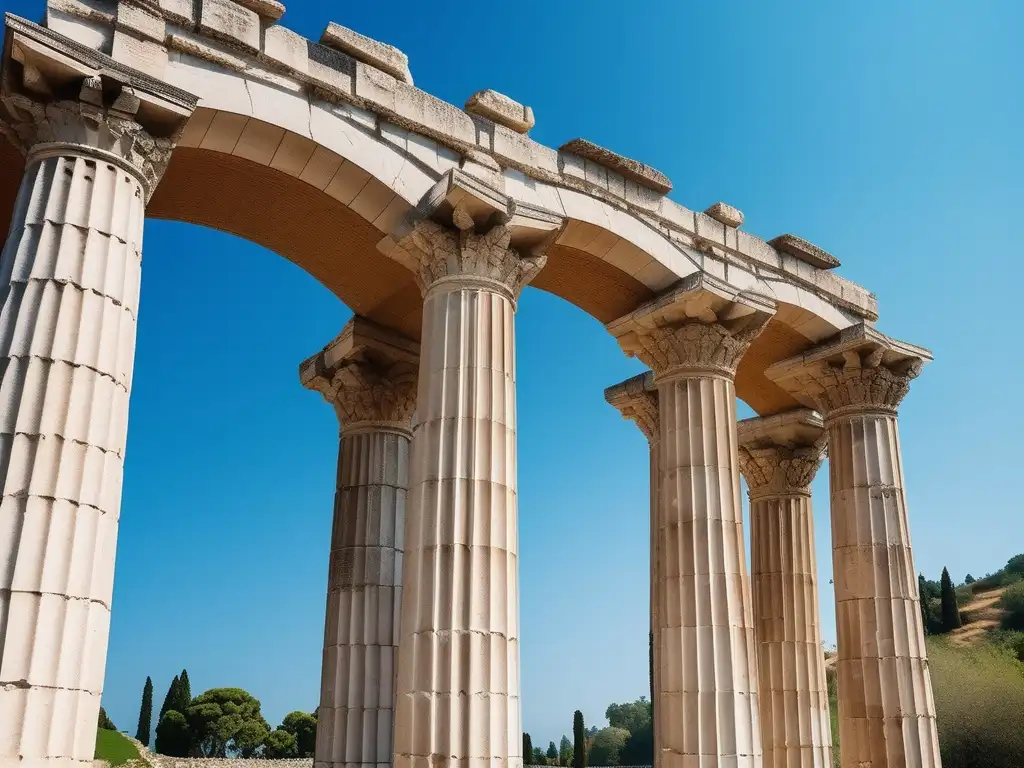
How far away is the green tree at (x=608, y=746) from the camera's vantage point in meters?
104

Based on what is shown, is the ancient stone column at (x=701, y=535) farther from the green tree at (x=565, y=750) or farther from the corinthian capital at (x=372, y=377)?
the green tree at (x=565, y=750)

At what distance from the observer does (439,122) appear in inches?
865

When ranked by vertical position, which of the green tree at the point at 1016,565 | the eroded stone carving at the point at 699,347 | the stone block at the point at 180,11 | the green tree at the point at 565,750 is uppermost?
the green tree at the point at 1016,565

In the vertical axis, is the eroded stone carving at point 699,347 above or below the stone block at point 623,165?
below

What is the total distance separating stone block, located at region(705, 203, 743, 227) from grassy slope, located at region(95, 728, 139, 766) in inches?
2086

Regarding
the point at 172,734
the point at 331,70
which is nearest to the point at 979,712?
the point at 331,70

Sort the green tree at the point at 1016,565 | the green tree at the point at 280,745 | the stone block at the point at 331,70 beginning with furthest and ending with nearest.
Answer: the green tree at the point at 1016,565 → the green tree at the point at 280,745 → the stone block at the point at 331,70

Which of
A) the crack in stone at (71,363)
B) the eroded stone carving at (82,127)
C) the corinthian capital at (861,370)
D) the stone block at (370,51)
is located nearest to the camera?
the crack in stone at (71,363)

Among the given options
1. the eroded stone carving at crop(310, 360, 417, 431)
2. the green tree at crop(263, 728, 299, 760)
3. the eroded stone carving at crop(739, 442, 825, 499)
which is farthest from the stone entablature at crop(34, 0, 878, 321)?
the green tree at crop(263, 728, 299, 760)

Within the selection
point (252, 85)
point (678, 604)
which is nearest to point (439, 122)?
point (252, 85)

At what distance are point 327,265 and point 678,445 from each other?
9.80 metres

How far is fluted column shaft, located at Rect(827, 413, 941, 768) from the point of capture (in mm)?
25703

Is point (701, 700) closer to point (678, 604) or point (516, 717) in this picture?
point (678, 604)

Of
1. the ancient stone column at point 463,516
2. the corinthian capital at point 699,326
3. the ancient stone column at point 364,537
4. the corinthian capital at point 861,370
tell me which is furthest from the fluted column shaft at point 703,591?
the ancient stone column at point 364,537
